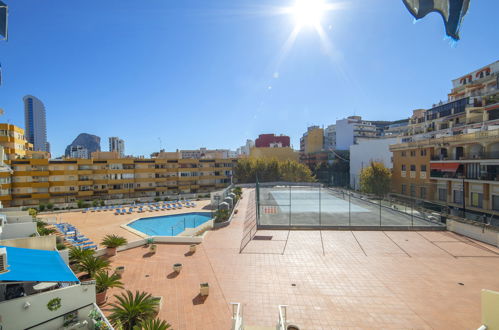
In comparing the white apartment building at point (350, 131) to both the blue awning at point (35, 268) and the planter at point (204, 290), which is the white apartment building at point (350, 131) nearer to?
the planter at point (204, 290)

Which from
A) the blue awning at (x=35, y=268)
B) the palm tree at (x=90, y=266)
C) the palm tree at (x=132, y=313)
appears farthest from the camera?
the palm tree at (x=90, y=266)

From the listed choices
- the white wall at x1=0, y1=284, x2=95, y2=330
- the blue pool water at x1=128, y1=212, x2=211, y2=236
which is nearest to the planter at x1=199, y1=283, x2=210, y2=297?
the white wall at x1=0, y1=284, x2=95, y2=330

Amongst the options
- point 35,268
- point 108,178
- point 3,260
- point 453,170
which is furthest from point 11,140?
point 453,170

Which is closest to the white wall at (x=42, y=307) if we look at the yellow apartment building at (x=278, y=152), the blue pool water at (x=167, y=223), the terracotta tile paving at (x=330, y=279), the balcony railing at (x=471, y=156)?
the terracotta tile paving at (x=330, y=279)

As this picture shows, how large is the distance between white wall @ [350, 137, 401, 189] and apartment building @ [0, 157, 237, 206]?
102 feet

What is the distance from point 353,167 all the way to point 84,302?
68.1 m

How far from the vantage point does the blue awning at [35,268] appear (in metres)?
7.89

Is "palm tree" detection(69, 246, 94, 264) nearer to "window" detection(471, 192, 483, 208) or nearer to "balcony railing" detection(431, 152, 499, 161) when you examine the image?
"balcony railing" detection(431, 152, 499, 161)

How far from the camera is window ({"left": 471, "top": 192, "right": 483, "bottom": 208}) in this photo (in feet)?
99.6

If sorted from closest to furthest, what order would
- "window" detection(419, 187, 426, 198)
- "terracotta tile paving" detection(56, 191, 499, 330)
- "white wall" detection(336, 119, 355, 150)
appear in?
"terracotta tile paving" detection(56, 191, 499, 330) → "window" detection(419, 187, 426, 198) → "white wall" detection(336, 119, 355, 150)

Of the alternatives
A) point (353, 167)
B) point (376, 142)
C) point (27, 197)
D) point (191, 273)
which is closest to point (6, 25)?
point (191, 273)

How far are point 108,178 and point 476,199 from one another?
59572mm

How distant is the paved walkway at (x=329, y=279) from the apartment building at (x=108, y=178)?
40.2 m

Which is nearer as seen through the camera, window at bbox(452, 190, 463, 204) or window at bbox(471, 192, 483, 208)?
window at bbox(471, 192, 483, 208)
